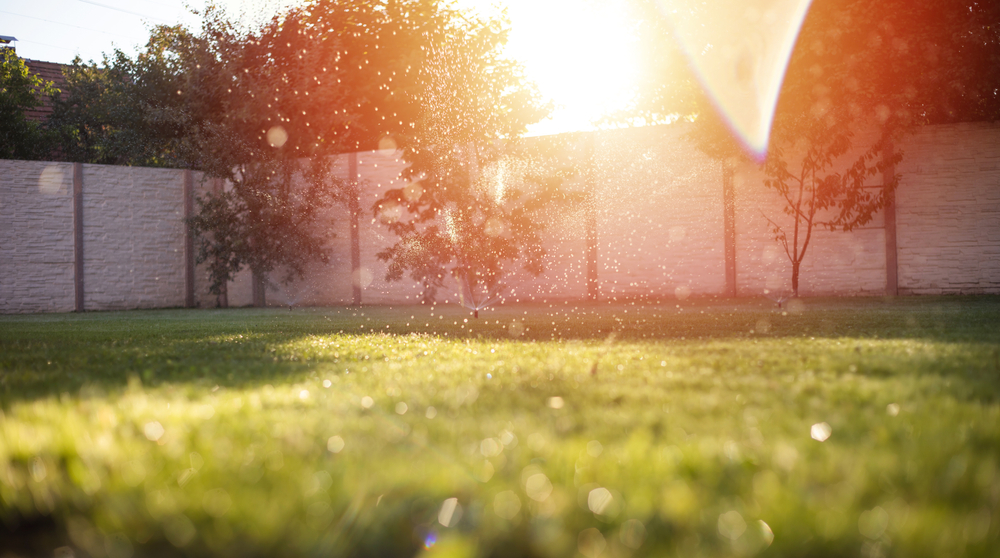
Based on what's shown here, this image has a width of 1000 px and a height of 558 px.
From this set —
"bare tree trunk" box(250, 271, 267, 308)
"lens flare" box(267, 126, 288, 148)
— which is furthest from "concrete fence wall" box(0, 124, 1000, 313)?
"lens flare" box(267, 126, 288, 148)

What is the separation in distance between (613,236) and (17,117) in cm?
1792

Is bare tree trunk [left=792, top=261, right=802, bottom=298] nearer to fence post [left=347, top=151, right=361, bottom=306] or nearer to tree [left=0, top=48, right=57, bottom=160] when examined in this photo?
fence post [left=347, top=151, right=361, bottom=306]

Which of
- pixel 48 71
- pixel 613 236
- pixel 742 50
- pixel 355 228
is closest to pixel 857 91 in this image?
pixel 742 50

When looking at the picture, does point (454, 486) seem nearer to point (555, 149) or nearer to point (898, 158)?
point (555, 149)

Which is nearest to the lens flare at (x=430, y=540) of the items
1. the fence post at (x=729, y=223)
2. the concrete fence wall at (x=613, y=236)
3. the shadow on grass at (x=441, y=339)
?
the shadow on grass at (x=441, y=339)

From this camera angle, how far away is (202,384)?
109 inches

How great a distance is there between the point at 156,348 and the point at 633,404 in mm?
3838

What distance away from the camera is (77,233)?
585 inches

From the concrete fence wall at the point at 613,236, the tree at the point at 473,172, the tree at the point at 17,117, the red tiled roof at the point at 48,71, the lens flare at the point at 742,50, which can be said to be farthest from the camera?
the red tiled roof at the point at 48,71

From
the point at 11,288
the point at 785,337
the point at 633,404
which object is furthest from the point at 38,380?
the point at 11,288

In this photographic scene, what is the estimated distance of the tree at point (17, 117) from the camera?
20.1m

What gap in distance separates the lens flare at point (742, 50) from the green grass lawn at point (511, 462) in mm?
8928

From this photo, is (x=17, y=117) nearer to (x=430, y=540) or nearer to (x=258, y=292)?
(x=258, y=292)

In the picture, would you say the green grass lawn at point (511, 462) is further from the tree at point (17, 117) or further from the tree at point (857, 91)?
the tree at point (17, 117)
